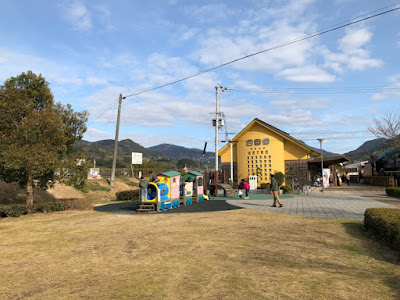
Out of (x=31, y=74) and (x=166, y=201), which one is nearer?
(x=31, y=74)

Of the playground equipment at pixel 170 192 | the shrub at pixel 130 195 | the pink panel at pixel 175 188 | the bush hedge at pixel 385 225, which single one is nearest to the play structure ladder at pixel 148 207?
the playground equipment at pixel 170 192

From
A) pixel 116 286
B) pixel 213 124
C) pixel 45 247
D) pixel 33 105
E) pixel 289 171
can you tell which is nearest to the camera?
pixel 116 286

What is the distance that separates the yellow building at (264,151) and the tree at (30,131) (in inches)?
801

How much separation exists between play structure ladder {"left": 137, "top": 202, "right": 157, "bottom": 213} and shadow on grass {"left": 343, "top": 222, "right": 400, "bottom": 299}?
8753mm

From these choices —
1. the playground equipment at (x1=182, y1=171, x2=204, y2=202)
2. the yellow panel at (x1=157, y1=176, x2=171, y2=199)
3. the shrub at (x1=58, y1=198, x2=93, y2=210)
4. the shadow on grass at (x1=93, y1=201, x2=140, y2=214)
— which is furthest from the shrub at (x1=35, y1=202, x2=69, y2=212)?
the playground equipment at (x1=182, y1=171, x2=204, y2=202)

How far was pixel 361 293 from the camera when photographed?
161 inches

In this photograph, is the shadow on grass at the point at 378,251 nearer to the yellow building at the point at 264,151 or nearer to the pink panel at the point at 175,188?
the pink panel at the point at 175,188

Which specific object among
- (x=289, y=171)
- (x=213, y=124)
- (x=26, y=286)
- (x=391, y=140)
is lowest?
(x=26, y=286)

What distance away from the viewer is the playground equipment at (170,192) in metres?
14.2

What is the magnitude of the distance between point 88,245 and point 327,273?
5.72 m

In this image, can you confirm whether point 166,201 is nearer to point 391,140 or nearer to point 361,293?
point 361,293

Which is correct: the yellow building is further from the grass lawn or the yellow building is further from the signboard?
the grass lawn

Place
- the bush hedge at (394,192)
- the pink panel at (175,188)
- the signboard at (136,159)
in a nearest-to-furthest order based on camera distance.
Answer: the pink panel at (175,188)
the bush hedge at (394,192)
the signboard at (136,159)

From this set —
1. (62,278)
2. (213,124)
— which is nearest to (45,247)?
(62,278)
